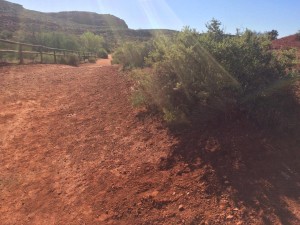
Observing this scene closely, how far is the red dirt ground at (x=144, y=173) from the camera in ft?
12.3

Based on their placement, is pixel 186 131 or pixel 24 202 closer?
pixel 24 202

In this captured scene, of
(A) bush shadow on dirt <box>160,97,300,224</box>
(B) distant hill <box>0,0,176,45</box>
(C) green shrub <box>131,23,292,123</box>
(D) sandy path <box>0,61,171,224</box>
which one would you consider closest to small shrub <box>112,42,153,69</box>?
(D) sandy path <box>0,61,171,224</box>

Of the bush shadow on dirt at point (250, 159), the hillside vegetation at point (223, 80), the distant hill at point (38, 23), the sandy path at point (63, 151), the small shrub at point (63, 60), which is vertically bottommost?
the sandy path at point (63, 151)

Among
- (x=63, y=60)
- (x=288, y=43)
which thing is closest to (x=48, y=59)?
(x=63, y=60)

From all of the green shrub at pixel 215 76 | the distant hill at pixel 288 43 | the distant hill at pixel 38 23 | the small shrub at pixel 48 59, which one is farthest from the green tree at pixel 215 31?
the distant hill at pixel 38 23

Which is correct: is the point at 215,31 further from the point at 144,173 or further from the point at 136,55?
the point at 136,55

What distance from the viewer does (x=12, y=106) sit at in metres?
8.70

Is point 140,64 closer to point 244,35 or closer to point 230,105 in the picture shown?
point 244,35

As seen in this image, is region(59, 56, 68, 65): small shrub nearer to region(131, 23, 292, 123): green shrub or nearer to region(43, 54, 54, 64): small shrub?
region(43, 54, 54, 64): small shrub

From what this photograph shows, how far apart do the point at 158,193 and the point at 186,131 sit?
5.37 ft

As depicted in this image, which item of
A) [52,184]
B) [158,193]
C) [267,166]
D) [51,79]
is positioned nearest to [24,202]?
[52,184]

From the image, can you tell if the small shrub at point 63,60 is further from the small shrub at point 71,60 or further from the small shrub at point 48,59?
the small shrub at point 48,59

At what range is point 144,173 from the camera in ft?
15.6

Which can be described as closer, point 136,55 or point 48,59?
point 136,55
